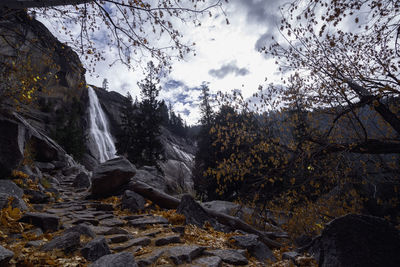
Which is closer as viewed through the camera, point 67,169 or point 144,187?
point 144,187

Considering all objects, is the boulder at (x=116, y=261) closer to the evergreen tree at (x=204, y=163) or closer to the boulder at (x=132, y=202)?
the boulder at (x=132, y=202)

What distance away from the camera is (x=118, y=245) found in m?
3.48

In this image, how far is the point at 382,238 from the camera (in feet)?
9.26

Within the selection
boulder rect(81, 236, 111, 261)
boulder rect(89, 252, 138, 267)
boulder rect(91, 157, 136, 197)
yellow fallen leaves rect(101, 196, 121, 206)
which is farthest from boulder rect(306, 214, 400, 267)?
boulder rect(91, 157, 136, 197)

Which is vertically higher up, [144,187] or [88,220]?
[144,187]

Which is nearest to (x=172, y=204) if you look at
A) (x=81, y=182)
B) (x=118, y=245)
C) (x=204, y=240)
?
(x=204, y=240)

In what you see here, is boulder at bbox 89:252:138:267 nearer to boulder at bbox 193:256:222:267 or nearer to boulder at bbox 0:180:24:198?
boulder at bbox 193:256:222:267

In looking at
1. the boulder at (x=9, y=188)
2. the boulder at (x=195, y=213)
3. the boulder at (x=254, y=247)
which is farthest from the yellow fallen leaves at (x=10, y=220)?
the boulder at (x=254, y=247)

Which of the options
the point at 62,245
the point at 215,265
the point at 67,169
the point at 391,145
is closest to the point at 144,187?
the point at 62,245

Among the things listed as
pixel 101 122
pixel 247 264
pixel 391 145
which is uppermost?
pixel 101 122

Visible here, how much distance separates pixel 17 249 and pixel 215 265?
8.76ft

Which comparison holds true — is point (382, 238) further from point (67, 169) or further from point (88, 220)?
point (67, 169)

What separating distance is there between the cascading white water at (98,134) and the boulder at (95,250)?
103ft

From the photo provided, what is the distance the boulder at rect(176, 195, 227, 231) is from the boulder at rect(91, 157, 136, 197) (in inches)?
119
